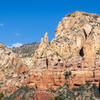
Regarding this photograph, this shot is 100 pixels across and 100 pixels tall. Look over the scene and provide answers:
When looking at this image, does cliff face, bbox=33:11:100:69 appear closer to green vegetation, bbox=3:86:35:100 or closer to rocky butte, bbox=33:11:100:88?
rocky butte, bbox=33:11:100:88

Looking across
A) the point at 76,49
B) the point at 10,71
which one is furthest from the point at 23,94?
the point at 10,71

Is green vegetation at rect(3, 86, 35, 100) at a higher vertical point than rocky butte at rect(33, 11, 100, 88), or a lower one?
lower

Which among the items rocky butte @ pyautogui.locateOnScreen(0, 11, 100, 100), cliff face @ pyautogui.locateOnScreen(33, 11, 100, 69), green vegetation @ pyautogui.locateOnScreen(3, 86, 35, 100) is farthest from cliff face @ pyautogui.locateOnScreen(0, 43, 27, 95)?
cliff face @ pyautogui.locateOnScreen(33, 11, 100, 69)

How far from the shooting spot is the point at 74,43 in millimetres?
101750

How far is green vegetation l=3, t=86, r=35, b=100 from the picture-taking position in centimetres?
10244

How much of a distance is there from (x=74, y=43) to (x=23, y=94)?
29.7 m

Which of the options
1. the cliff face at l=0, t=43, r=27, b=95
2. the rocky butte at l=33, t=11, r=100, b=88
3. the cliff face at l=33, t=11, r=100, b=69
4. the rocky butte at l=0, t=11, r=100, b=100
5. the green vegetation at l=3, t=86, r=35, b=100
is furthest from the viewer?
the cliff face at l=0, t=43, r=27, b=95

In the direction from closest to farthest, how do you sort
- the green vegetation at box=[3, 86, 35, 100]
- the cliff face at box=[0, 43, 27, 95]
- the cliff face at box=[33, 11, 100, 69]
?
the cliff face at box=[33, 11, 100, 69] → the green vegetation at box=[3, 86, 35, 100] → the cliff face at box=[0, 43, 27, 95]

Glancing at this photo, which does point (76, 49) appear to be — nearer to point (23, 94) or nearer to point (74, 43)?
point (74, 43)

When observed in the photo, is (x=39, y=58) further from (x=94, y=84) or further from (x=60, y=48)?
(x=94, y=84)

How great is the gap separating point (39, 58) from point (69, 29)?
17.6 m

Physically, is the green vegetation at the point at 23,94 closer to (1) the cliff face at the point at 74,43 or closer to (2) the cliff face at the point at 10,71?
(2) the cliff face at the point at 10,71

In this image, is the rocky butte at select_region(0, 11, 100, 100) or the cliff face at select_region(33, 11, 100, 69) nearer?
the rocky butte at select_region(0, 11, 100, 100)

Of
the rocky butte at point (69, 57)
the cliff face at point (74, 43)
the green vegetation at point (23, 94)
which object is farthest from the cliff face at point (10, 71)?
the cliff face at point (74, 43)
